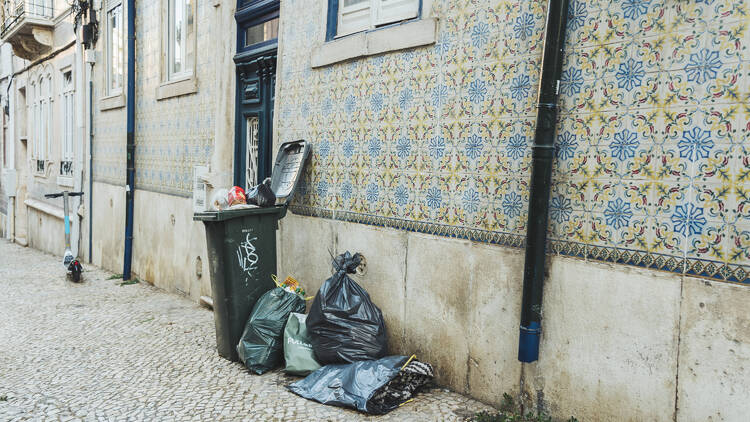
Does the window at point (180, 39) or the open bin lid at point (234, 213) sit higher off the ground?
the window at point (180, 39)

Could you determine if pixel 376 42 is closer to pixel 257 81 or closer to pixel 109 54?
pixel 257 81

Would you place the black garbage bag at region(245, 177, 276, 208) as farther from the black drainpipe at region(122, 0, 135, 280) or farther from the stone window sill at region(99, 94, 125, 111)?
the stone window sill at region(99, 94, 125, 111)

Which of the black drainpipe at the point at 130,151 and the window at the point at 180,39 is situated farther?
the black drainpipe at the point at 130,151

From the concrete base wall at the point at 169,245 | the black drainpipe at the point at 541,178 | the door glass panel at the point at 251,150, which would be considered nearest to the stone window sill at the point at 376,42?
the black drainpipe at the point at 541,178

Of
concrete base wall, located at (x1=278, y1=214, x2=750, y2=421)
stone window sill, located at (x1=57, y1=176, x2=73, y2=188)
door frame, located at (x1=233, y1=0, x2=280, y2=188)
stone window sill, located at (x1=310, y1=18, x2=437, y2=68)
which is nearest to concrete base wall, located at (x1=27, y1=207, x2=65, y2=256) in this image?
stone window sill, located at (x1=57, y1=176, x2=73, y2=188)

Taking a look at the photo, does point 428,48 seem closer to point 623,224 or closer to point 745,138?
point 623,224

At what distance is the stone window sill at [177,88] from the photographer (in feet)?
24.7

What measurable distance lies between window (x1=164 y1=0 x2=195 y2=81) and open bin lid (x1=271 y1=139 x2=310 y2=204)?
281 cm

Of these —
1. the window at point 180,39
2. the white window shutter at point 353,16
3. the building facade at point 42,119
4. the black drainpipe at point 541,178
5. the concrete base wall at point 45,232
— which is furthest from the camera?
the concrete base wall at point 45,232

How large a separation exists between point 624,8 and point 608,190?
99 centimetres

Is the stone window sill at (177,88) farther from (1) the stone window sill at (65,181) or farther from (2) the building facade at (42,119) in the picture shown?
(1) the stone window sill at (65,181)

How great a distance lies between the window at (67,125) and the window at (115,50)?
2.27m

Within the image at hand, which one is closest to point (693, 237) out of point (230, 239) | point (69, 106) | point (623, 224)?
point (623, 224)

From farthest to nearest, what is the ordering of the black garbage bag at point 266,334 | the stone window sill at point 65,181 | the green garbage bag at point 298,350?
the stone window sill at point 65,181
the black garbage bag at point 266,334
the green garbage bag at point 298,350
